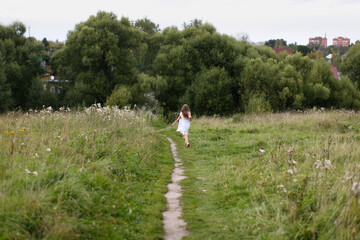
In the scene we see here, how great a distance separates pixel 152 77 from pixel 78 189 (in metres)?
34.6

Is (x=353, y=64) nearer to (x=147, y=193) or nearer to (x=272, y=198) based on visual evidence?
(x=272, y=198)

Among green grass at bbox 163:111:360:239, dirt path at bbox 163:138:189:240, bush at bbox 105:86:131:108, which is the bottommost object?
dirt path at bbox 163:138:189:240

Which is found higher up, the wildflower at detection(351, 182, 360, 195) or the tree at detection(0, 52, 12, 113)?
the tree at detection(0, 52, 12, 113)

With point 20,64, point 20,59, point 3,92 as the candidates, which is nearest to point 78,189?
point 3,92

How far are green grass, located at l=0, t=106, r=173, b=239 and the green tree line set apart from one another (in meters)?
25.0

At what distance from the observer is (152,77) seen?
128ft

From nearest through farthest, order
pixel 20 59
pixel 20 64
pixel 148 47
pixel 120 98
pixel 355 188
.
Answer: pixel 355 188 → pixel 120 98 → pixel 20 59 → pixel 20 64 → pixel 148 47

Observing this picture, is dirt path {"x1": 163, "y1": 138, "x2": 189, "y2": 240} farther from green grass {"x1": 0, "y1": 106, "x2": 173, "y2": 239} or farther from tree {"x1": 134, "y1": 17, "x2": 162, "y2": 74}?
tree {"x1": 134, "y1": 17, "x2": 162, "y2": 74}

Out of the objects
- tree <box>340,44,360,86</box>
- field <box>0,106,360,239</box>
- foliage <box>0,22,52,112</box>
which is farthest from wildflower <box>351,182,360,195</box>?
tree <box>340,44,360,86</box>

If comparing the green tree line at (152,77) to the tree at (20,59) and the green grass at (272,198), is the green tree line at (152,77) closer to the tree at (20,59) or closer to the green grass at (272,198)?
the tree at (20,59)

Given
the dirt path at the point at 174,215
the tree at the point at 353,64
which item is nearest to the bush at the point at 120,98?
the dirt path at the point at 174,215

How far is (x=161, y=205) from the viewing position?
602 cm

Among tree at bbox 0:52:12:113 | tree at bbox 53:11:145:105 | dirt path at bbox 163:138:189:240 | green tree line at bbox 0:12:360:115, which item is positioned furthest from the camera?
green tree line at bbox 0:12:360:115

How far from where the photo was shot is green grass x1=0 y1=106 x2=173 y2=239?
165 inches
